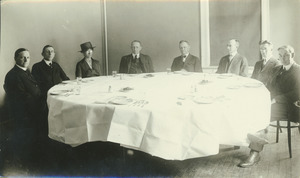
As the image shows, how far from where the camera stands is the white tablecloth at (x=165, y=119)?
1.69m

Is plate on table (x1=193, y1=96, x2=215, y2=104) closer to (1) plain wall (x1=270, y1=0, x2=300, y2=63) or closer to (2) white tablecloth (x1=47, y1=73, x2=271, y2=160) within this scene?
(2) white tablecloth (x1=47, y1=73, x2=271, y2=160)

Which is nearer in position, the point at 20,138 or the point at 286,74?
the point at 286,74

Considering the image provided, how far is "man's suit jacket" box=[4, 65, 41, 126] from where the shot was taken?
2.46 m

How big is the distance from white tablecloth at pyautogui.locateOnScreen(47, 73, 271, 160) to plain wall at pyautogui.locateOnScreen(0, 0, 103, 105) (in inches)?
51.2

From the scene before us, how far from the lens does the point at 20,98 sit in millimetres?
2504

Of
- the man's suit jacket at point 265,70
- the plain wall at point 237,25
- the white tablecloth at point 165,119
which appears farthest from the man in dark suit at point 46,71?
the man's suit jacket at point 265,70

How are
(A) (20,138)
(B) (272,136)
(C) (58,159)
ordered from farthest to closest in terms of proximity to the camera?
(B) (272,136) < (A) (20,138) < (C) (58,159)

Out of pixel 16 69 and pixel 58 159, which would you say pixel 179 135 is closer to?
→ pixel 58 159

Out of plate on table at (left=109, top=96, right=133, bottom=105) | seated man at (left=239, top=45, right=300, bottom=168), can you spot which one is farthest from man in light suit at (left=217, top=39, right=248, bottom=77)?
plate on table at (left=109, top=96, right=133, bottom=105)

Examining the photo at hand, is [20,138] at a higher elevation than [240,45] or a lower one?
lower

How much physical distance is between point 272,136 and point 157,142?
1.63 meters

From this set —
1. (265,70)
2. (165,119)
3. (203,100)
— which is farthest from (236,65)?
(165,119)

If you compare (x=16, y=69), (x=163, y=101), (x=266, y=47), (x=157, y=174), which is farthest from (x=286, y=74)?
(x=16, y=69)

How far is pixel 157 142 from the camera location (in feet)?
5.53
